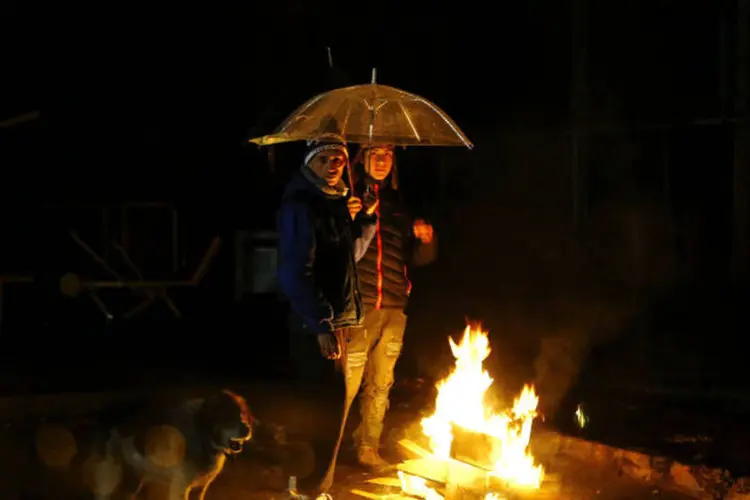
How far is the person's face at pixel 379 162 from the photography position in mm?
6379

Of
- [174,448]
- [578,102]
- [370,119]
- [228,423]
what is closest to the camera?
[228,423]

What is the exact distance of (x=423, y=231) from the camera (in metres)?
6.64

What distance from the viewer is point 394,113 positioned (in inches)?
253

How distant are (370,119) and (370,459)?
8.06 ft

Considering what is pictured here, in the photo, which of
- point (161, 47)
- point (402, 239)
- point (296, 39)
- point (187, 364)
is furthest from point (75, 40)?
point (402, 239)

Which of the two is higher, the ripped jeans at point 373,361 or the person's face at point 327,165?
the person's face at point 327,165

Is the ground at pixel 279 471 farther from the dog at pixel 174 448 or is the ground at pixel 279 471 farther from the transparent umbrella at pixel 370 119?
the transparent umbrella at pixel 370 119

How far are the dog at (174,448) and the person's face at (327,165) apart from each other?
143 cm

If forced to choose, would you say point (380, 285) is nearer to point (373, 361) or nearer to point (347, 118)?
point (373, 361)

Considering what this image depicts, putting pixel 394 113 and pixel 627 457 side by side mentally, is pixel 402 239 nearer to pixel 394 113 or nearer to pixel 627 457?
pixel 394 113

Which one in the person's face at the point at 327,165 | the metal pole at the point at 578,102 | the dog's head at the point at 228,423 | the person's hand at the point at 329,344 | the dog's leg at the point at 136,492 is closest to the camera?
the dog's head at the point at 228,423

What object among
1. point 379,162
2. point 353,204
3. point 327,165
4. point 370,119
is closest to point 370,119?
point 370,119

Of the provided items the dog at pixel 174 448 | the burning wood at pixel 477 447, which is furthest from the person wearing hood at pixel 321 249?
the burning wood at pixel 477 447

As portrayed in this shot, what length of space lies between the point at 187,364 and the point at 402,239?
203 inches
